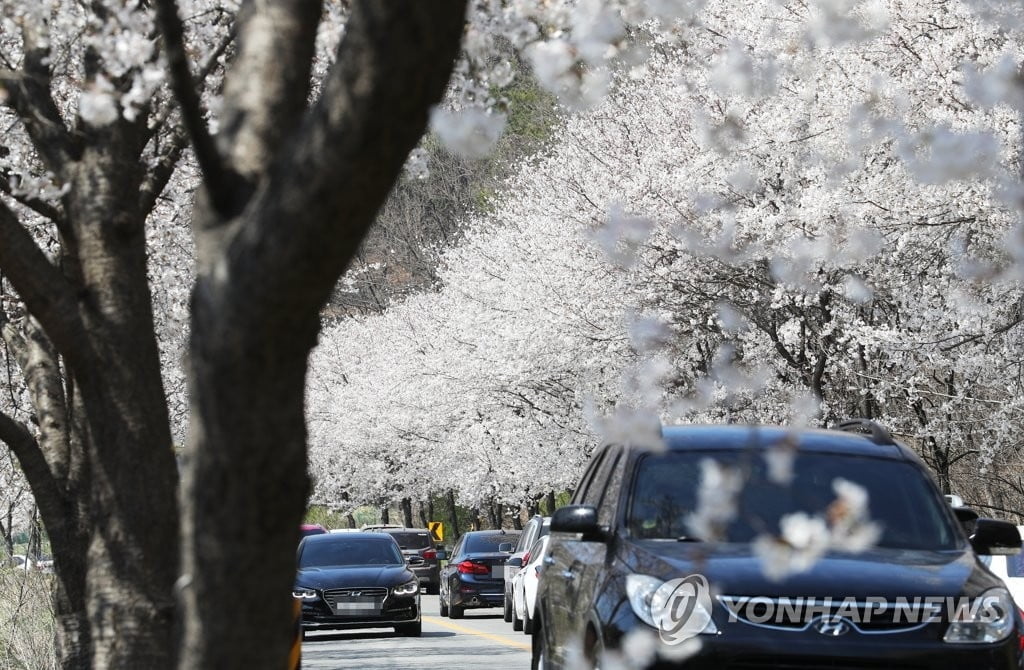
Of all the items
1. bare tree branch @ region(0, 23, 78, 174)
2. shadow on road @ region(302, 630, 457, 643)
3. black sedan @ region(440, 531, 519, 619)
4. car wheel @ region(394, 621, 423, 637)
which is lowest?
shadow on road @ region(302, 630, 457, 643)

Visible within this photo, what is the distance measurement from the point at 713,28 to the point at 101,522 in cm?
2007

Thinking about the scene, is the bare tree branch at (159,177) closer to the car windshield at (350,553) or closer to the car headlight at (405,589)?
the car headlight at (405,589)

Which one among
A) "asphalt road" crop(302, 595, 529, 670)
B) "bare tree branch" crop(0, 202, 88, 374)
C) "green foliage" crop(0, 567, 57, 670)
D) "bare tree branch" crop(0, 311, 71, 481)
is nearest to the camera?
"bare tree branch" crop(0, 202, 88, 374)

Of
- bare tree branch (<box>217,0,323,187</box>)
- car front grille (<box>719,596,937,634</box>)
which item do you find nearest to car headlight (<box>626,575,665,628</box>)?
car front grille (<box>719,596,937,634</box>)

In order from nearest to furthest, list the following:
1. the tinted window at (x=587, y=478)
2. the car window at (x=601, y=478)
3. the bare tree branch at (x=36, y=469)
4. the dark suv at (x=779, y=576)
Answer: the dark suv at (x=779, y=576) < the car window at (x=601, y=478) < the bare tree branch at (x=36, y=469) < the tinted window at (x=587, y=478)

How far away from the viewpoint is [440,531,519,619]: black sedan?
94.0 feet

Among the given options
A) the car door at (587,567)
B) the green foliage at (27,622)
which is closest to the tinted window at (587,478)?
the car door at (587,567)

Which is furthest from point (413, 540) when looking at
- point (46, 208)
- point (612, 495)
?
point (612, 495)

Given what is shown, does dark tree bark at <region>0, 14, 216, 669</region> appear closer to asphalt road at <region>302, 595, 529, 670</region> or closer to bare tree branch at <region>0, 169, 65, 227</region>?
bare tree branch at <region>0, 169, 65, 227</region>

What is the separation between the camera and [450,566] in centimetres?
2950

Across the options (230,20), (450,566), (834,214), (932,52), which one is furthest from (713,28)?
(230,20)

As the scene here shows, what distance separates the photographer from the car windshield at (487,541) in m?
29.9

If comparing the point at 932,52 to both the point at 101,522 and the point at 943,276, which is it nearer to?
the point at 943,276

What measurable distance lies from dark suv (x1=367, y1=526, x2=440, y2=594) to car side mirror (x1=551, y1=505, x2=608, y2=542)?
104ft
